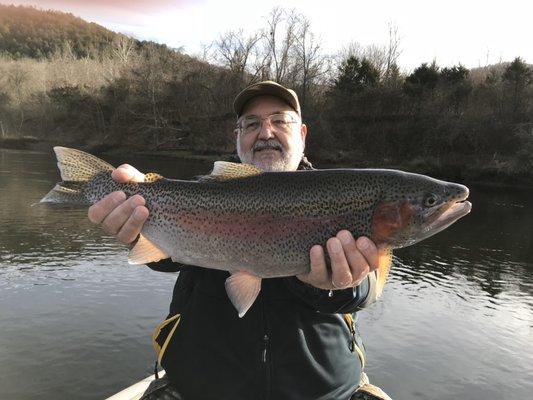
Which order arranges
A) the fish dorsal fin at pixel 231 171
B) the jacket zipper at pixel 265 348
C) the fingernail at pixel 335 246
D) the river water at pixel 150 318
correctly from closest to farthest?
the fingernail at pixel 335 246, the jacket zipper at pixel 265 348, the fish dorsal fin at pixel 231 171, the river water at pixel 150 318

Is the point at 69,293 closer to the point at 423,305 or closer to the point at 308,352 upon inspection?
the point at 423,305

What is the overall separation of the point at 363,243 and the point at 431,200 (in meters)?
0.53

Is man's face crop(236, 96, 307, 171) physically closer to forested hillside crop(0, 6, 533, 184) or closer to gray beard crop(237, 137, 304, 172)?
gray beard crop(237, 137, 304, 172)

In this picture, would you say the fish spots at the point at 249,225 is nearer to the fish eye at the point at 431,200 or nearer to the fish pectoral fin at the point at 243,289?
the fish pectoral fin at the point at 243,289

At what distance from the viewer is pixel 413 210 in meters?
2.97

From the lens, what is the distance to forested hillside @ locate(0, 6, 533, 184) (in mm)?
42000

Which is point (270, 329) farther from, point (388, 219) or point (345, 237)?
point (388, 219)

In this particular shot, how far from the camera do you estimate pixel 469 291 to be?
14.8 metres

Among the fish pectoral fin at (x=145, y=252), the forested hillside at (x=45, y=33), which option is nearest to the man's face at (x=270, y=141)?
the fish pectoral fin at (x=145, y=252)

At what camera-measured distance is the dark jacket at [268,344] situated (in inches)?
121

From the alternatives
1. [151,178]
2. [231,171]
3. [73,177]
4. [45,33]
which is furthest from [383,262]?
[45,33]

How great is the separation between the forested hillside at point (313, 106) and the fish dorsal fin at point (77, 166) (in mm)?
39161

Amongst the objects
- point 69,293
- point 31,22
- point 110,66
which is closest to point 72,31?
point 31,22

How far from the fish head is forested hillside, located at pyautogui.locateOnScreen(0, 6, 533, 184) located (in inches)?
1516
